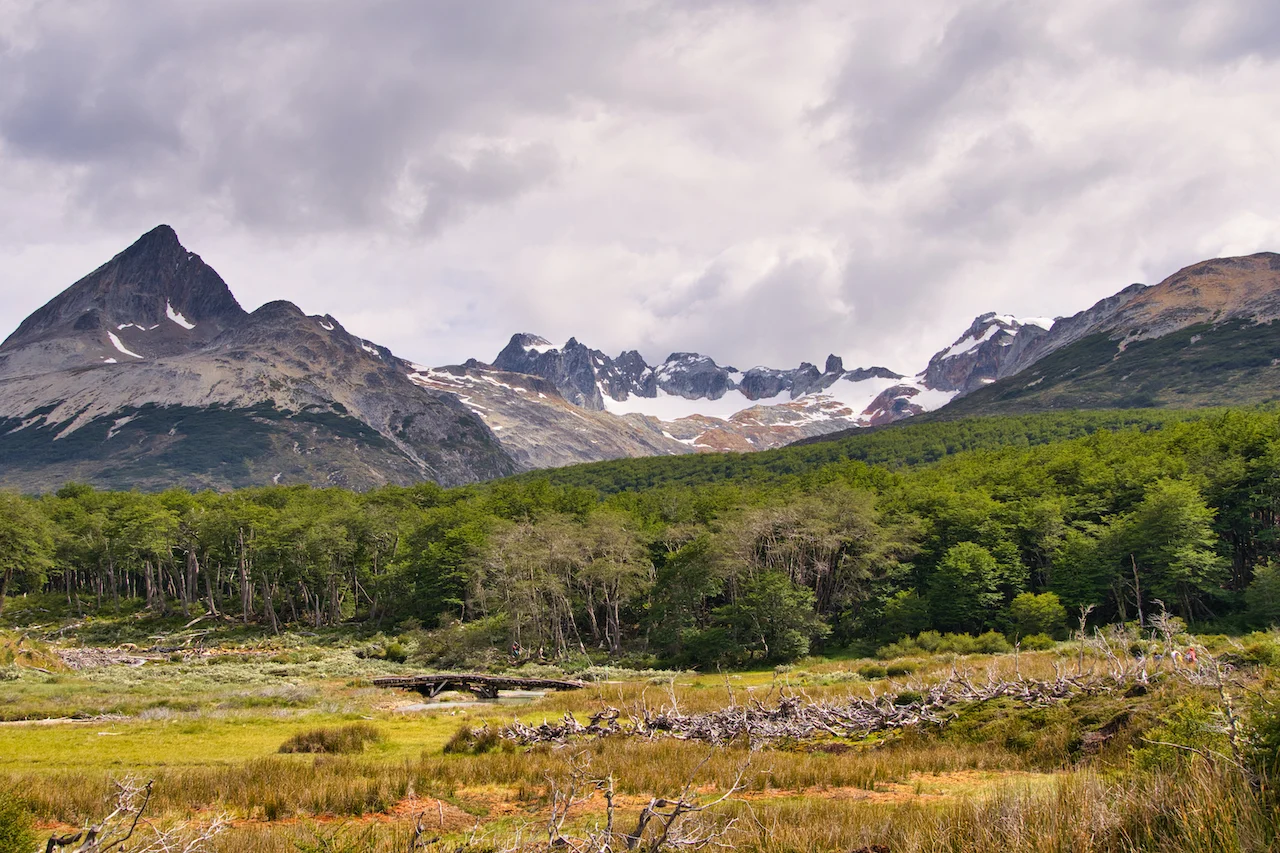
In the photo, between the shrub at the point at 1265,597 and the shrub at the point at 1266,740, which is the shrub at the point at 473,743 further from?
the shrub at the point at 1265,597

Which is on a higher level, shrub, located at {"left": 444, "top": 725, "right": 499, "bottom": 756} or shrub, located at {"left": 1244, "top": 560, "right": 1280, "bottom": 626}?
shrub, located at {"left": 444, "top": 725, "right": 499, "bottom": 756}

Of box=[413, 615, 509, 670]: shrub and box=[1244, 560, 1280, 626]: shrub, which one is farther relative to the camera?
box=[413, 615, 509, 670]: shrub

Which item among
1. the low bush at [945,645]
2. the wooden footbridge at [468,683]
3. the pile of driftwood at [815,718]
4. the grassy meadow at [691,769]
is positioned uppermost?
the grassy meadow at [691,769]

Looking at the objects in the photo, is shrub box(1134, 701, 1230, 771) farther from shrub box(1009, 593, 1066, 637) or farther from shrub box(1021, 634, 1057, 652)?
shrub box(1009, 593, 1066, 637)

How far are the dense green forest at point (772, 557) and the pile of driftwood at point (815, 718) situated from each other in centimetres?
2320

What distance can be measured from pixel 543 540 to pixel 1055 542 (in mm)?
36584

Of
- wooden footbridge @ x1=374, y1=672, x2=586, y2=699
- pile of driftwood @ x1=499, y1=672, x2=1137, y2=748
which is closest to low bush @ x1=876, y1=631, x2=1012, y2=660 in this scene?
wooden footbridge @ x1=374, y1=672, x2=586, y2=699

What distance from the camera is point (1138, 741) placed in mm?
11359

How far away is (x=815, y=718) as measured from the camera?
18.4 m

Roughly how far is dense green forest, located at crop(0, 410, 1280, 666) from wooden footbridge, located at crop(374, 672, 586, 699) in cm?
1051

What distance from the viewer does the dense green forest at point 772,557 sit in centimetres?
4269

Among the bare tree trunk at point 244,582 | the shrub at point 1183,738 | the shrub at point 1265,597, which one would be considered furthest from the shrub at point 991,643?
the bare tree trunk at point 244,582

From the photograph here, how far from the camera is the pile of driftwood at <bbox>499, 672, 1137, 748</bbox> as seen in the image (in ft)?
54.3

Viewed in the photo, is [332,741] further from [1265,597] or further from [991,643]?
[1265,597]
